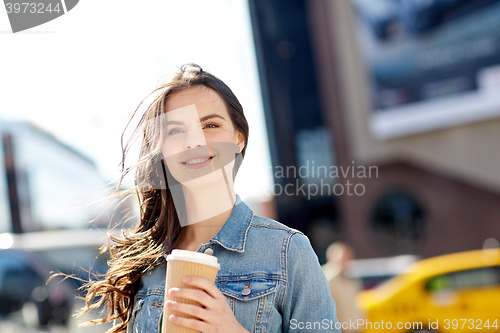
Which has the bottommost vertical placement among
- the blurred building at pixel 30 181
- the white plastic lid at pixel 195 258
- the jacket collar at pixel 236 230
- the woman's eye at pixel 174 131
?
the blurred building at pixel 30 181

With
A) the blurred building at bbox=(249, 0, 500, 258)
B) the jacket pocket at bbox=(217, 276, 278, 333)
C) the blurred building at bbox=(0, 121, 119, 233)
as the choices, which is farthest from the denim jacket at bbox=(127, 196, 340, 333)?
the blurred building at bbox=(249, 0, 500, 258)

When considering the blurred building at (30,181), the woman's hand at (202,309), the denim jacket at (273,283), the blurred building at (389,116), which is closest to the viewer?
the woman's hand at (202,309)

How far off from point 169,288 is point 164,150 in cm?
47

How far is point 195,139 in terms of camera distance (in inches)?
53.2

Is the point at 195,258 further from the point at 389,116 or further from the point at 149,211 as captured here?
the point at 389,116

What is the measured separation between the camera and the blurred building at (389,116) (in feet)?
39.5

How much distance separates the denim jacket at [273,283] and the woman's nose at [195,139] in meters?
0.30

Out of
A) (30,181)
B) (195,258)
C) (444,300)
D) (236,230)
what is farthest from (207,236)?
(30,181)

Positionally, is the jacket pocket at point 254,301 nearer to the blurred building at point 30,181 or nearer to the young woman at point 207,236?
the young woman at point 207,236

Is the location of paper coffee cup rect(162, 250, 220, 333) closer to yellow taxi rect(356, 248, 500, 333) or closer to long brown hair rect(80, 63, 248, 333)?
long brown hair rect(80, 63, 248, 333)

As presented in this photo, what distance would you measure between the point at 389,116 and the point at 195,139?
12.4 meters

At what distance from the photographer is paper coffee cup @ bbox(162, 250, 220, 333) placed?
3.63ft

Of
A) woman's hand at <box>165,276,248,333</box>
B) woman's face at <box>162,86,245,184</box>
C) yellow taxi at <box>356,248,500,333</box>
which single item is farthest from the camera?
yellow taxi at <box>356,248,500,333</box>

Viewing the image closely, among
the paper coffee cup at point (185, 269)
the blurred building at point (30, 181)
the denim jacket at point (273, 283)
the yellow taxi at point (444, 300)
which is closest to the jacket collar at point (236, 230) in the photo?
the denim jacket at point (273, 283)
